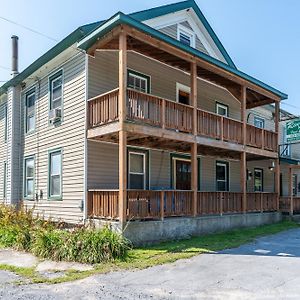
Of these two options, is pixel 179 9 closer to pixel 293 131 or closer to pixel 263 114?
pixel 293 131

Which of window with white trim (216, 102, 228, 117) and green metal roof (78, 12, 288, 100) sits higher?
green metal roof (78, 12, 288, 100)

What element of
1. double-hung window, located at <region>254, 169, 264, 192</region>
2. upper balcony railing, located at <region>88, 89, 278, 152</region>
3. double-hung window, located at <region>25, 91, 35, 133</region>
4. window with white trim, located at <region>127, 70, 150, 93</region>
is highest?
window with white trim, located at <region>127, 70, 150, 93</region>

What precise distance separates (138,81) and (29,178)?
6831 mm

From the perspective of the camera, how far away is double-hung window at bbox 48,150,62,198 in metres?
14.6

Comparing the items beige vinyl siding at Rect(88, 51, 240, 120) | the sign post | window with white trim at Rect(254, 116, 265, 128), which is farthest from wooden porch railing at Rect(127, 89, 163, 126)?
window with white trim at Rect(254, 116, 265, 128)

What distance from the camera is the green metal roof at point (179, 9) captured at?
48.3 ft

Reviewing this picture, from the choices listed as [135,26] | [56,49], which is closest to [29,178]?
[56,49]

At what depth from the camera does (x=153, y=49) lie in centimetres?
1342

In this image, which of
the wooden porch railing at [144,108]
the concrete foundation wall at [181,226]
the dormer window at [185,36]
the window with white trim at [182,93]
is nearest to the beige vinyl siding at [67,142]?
the concrete foundation wall at [181,226]

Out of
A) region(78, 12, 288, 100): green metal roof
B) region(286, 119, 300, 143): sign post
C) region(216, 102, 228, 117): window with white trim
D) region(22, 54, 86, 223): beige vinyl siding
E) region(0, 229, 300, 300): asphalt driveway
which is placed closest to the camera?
region(0, 229, 300, 300): asphalt driveway

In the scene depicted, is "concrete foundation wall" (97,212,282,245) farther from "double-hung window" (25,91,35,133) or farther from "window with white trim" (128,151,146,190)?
"double-hung window" (25,91,35,133)

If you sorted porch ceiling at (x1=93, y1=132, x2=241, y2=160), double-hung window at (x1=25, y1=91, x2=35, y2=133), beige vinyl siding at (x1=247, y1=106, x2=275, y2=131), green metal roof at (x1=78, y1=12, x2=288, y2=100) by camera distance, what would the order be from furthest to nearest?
beige vinyl siding at (x1=247, y1=106, x2=275, y2=131) → double-hung window at (x1=25, y1=91, x2=35, y2=133) → porch ceiling at (x1=93, y1=132, x2=241, y2=160) → green metal roof at (x1=78, y1=12, x2=288, y2=100)

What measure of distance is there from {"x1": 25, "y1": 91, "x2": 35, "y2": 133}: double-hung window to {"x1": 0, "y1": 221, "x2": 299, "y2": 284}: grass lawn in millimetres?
9044

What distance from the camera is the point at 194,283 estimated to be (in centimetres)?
741
